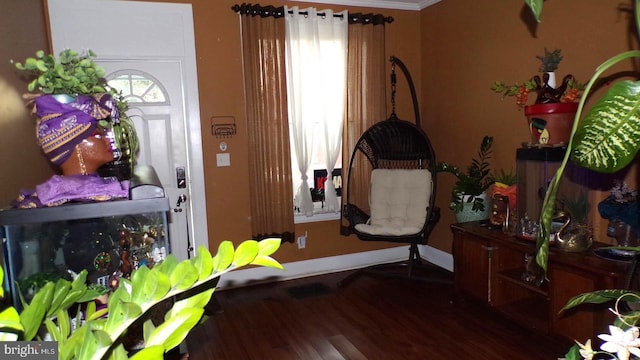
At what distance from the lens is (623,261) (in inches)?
84.9

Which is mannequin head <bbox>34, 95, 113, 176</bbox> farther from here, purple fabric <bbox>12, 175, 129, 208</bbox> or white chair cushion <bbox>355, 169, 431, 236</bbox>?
white chair cushion <bbox>355, 169, 431, 236</bbox>

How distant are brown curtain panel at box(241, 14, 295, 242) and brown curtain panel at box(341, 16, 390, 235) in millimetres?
599

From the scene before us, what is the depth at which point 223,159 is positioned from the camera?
3.62 m

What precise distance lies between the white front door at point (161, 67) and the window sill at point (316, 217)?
0.85 m

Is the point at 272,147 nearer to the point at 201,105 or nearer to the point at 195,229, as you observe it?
the point at 201,105

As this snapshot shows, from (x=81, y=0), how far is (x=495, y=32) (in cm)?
326

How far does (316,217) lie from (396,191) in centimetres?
80

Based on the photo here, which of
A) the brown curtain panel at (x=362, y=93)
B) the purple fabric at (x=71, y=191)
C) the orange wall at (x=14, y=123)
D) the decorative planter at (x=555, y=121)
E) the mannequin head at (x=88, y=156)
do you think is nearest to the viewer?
the purple fabric at (x=71, y=191)

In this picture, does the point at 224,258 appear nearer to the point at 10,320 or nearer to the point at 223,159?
the point at 10,320

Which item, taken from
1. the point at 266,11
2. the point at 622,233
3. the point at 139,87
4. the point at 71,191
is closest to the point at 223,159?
the point at 139,87

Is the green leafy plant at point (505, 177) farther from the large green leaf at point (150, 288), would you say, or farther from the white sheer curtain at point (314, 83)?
the large green leaf at point (150, 288)

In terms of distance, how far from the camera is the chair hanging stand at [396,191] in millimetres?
3598

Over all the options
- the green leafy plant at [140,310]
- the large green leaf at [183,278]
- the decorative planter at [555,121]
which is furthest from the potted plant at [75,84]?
the decorative planter at [555,121]

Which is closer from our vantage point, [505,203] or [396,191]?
[505,203]
